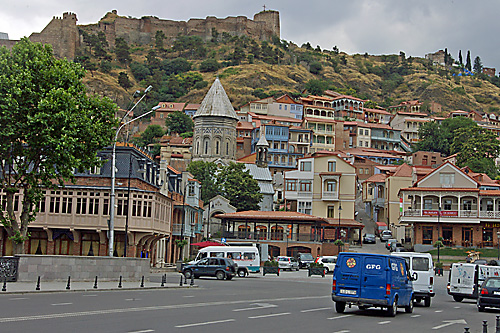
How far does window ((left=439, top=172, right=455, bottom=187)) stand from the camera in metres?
74.2

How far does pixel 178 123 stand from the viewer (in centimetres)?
15500

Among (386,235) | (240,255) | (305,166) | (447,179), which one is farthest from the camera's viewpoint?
(305,166)

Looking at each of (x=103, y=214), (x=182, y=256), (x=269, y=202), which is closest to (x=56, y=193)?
(x=103, y=214)

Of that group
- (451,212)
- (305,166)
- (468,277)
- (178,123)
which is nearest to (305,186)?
(305,166)

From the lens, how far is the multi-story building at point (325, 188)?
84000mm

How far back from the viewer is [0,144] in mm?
32469

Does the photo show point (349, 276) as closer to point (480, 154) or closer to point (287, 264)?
point (287, 264)

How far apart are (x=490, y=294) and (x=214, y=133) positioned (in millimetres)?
97626

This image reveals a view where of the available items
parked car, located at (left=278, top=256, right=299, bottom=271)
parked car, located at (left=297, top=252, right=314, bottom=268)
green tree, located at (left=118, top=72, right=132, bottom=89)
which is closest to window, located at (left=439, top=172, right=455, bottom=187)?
parked car, located at (left=297, top=252, right=314, bottom=268)

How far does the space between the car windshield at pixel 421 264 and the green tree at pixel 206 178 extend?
6326cm

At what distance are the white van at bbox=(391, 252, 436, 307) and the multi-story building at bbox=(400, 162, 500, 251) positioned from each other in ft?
140

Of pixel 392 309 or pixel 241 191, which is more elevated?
pixel 241 191

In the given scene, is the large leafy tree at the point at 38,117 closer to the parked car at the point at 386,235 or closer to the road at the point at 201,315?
the road at the point at 201,315

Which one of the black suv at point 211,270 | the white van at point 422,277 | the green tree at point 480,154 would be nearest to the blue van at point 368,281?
the white van at point 422,277
